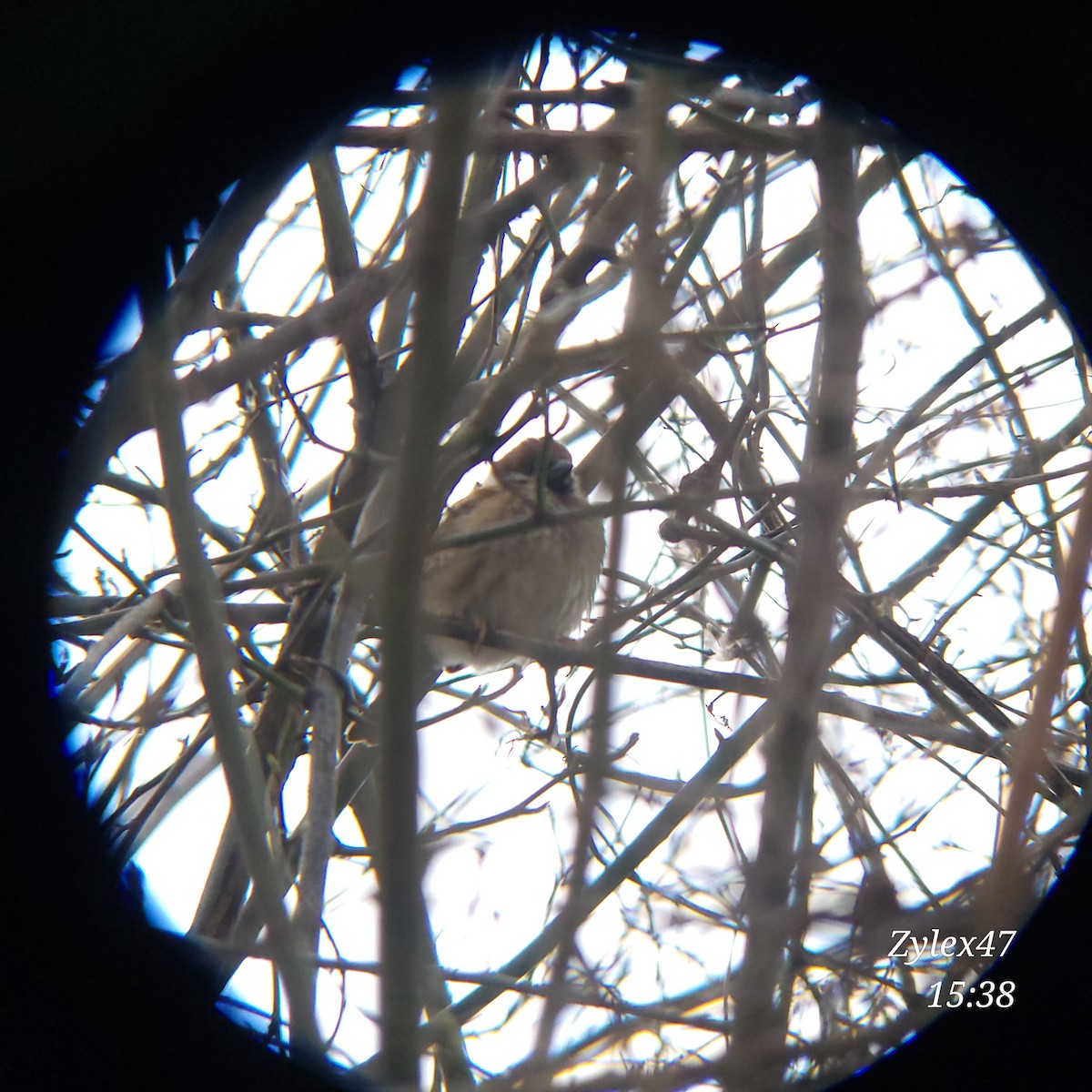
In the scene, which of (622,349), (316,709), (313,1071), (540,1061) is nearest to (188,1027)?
(313,1071)

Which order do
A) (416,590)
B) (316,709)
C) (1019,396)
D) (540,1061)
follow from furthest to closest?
(1019,396), (316,709), (416,590), (540,1061)

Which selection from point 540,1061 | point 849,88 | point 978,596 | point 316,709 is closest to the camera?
point 540,1061

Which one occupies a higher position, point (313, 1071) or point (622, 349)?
point (622, 349)

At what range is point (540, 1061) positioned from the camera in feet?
5.82

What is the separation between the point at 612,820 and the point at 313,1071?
120 cm

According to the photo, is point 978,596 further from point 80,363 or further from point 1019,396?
point 80,363

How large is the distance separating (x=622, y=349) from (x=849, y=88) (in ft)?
4.67

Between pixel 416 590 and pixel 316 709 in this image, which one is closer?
pixel 416 590

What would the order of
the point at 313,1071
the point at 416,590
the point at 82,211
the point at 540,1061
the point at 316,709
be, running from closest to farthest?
the point at 540,1061 → the point at 416,590 → the point at 313,1071 → the point at 82,211 → the point at 316,709

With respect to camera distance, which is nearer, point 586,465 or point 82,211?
point 82,211

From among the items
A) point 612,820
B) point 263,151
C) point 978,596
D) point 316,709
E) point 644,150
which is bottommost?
point 612,820

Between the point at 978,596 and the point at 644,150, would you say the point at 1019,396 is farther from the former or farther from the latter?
the point at 644,150

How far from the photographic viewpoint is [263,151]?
3.14 m

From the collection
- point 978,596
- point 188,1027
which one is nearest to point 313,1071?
point 188,1027
